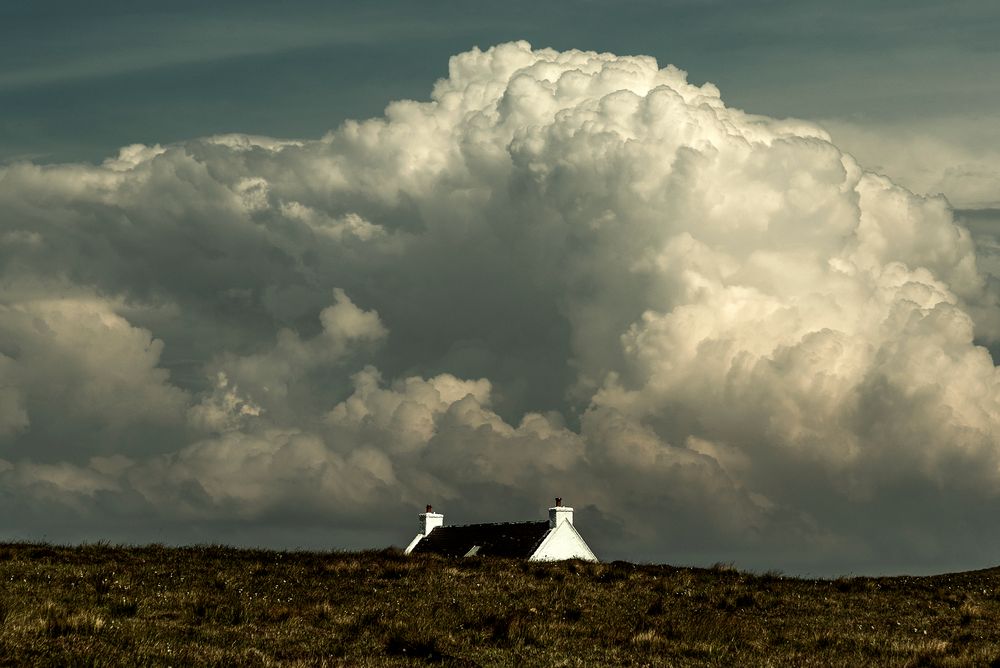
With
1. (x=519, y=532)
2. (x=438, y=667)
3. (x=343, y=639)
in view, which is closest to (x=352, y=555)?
(x=343, y=639)

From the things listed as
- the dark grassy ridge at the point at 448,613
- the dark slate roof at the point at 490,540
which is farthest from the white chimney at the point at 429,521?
the dark grassy ridge at the point at 448,613

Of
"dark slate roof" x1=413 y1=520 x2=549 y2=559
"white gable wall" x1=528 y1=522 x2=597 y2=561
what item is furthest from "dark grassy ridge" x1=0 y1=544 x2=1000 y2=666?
"dark slate roof" x1=413 y1=520 x2=549 y2=559

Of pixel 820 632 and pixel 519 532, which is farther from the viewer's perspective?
pixel 519 532

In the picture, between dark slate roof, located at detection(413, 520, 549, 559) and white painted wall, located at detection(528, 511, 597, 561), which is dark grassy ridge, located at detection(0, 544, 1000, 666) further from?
dark slate roof, located at detection(413, 520, 549, 559)

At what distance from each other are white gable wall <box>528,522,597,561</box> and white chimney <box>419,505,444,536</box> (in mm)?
11787

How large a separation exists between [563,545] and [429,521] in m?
12.5

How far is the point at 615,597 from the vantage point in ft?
104

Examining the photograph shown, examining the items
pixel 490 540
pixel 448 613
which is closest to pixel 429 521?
pixel 490 540

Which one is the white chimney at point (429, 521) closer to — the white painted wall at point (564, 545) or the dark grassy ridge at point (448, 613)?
the white painted wall at point (564, 545)

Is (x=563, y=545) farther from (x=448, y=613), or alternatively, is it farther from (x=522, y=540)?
(x=448, y=613)

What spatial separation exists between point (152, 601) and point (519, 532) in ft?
130

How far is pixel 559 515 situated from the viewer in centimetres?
6272

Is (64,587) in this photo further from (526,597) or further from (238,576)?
(526,597)

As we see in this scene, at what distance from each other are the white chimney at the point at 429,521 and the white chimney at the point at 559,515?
36.9 feet
